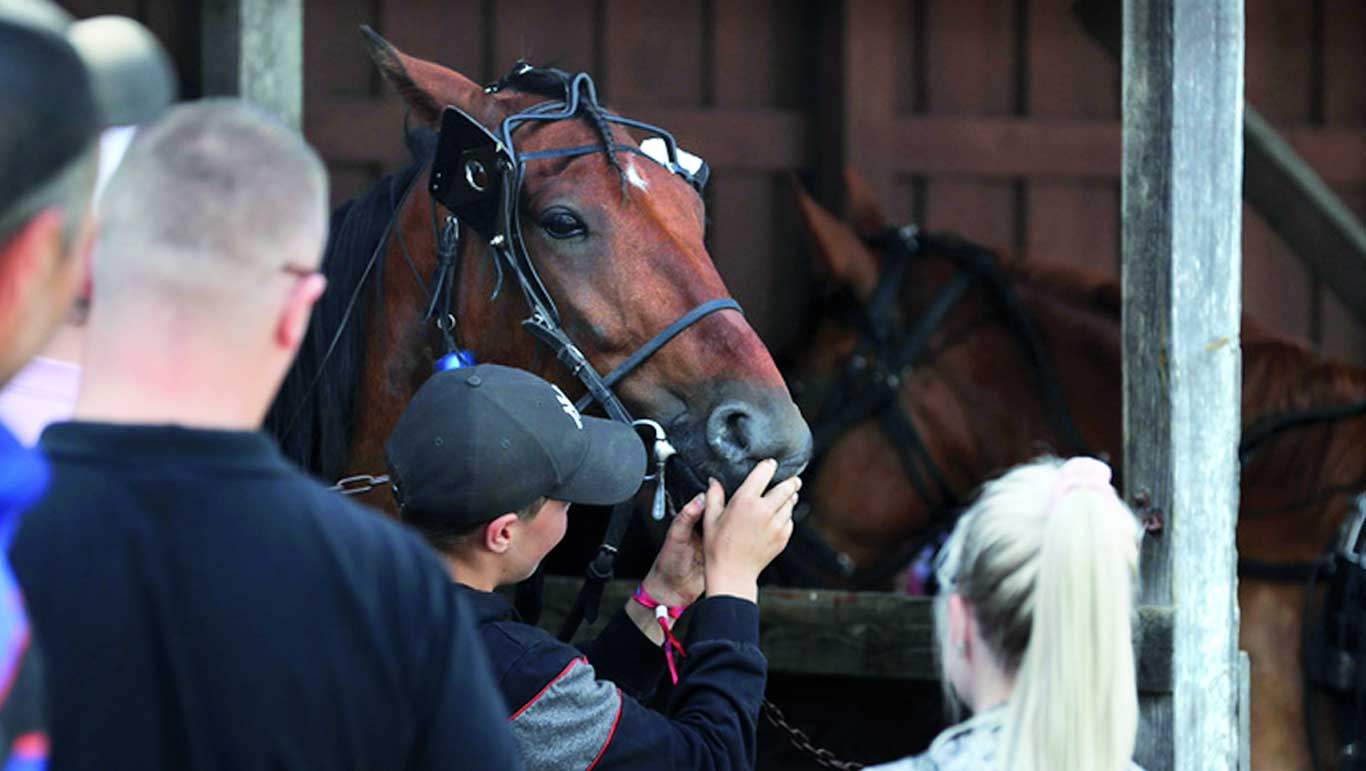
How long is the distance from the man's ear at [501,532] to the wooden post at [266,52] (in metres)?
1.43

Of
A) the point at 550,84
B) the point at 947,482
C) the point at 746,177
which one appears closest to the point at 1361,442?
the point at 947,482

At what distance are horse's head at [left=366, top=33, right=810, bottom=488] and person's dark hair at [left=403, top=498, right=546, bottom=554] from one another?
50 cm

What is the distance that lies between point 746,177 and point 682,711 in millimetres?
3744

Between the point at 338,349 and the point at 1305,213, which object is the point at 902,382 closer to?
the point at 1305,213

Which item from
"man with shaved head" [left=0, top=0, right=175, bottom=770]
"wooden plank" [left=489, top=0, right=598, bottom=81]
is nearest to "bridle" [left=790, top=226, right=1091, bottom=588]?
"wooden plank" [left=489, top=0, right=598, bottom=81]

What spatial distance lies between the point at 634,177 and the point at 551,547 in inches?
36.2

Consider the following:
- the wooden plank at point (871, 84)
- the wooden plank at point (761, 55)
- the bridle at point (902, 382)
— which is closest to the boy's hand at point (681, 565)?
the bridle at point (902, 382)

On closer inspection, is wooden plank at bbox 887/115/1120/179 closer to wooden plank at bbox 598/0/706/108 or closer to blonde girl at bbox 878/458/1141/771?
wooden plank at bbox 598/0/706/108

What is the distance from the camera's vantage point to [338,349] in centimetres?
307

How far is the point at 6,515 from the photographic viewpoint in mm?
1170

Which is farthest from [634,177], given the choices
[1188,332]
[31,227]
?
[31,227]

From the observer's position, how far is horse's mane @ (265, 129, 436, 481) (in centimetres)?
306

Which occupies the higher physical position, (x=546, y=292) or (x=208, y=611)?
(x=546, y=292)

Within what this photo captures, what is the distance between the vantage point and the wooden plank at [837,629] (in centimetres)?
380
